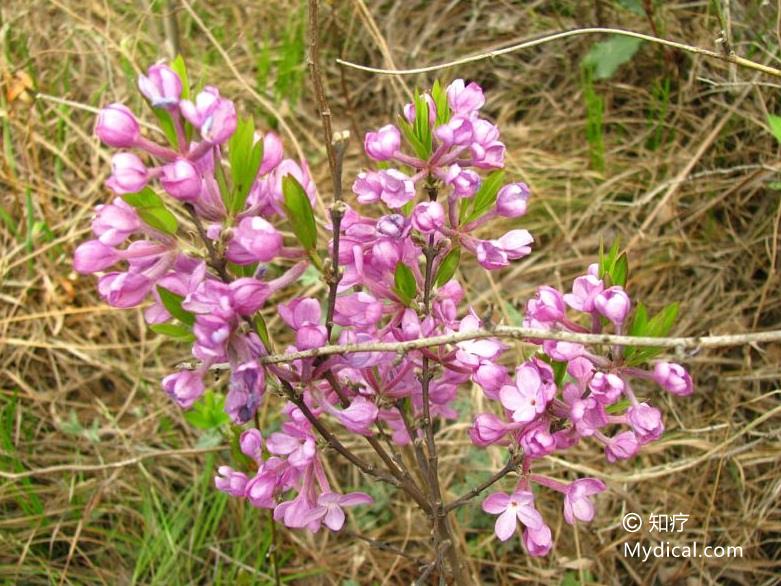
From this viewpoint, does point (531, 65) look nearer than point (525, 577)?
No

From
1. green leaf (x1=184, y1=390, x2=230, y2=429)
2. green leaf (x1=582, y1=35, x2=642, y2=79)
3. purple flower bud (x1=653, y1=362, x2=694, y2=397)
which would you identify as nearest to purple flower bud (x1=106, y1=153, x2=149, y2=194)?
purple flower bud (x1=653, y1=362, x2=694, y2=397)

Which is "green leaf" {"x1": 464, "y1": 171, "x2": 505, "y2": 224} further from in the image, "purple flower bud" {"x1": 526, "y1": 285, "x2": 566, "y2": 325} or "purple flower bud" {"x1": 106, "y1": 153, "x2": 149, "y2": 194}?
"purple flower bud" {"x1": 106, "y1": 153, "x2": 149, "y2": 194}

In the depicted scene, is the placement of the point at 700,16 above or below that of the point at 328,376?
below

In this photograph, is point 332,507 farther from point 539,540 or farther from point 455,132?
point 455,132

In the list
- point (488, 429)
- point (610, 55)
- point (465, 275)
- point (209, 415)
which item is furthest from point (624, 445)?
point (610, 55)

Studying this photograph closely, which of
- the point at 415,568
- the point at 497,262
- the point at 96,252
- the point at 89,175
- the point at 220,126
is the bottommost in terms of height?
the point at 415,568

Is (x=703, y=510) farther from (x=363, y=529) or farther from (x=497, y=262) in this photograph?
(x=497, y=262)

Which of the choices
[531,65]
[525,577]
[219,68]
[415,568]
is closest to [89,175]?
[219,68]
